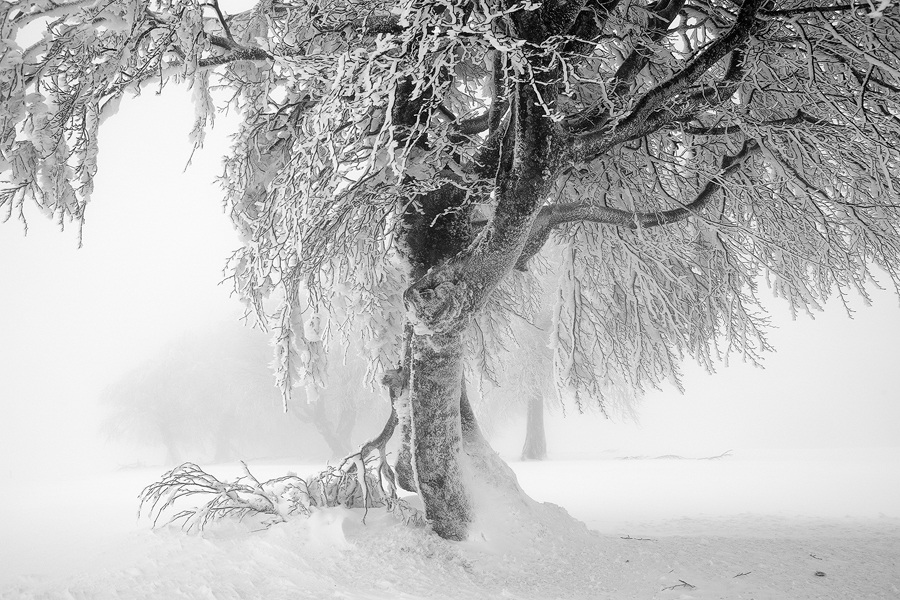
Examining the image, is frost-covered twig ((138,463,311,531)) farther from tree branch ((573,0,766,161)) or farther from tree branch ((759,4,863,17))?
tree branch ((759,4,863,17))

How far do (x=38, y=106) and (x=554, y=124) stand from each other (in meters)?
2.88

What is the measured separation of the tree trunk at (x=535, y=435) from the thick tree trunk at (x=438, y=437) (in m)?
12.4

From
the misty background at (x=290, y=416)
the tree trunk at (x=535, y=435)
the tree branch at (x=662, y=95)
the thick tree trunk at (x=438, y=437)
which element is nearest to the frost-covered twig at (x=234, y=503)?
the thick tree trunk at (x=438, y=437)

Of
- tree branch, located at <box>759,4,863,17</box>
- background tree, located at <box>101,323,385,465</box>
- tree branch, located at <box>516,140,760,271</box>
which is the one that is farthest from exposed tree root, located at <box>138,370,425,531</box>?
background tree, located at <box>101,323,385,465</box>

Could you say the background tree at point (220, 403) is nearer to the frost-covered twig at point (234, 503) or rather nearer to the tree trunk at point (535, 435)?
the tree trunk at point (535, 435)

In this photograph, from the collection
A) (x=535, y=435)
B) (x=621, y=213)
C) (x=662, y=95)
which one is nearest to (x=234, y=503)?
(x=621, y=213)

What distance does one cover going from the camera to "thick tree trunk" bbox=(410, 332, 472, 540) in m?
3.96

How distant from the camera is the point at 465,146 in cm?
396

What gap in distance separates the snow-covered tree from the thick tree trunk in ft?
0.06

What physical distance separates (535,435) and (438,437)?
13.3 m

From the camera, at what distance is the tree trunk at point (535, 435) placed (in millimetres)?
16359

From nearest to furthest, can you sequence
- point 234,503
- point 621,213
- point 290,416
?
point 621,213, point 234,503, point 290,416

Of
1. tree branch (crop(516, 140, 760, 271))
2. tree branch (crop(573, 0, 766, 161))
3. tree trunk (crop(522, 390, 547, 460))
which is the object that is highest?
tree branch (crop(573, 0, 766, 161))

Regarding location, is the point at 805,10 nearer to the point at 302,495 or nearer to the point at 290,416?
the point at 302,495
